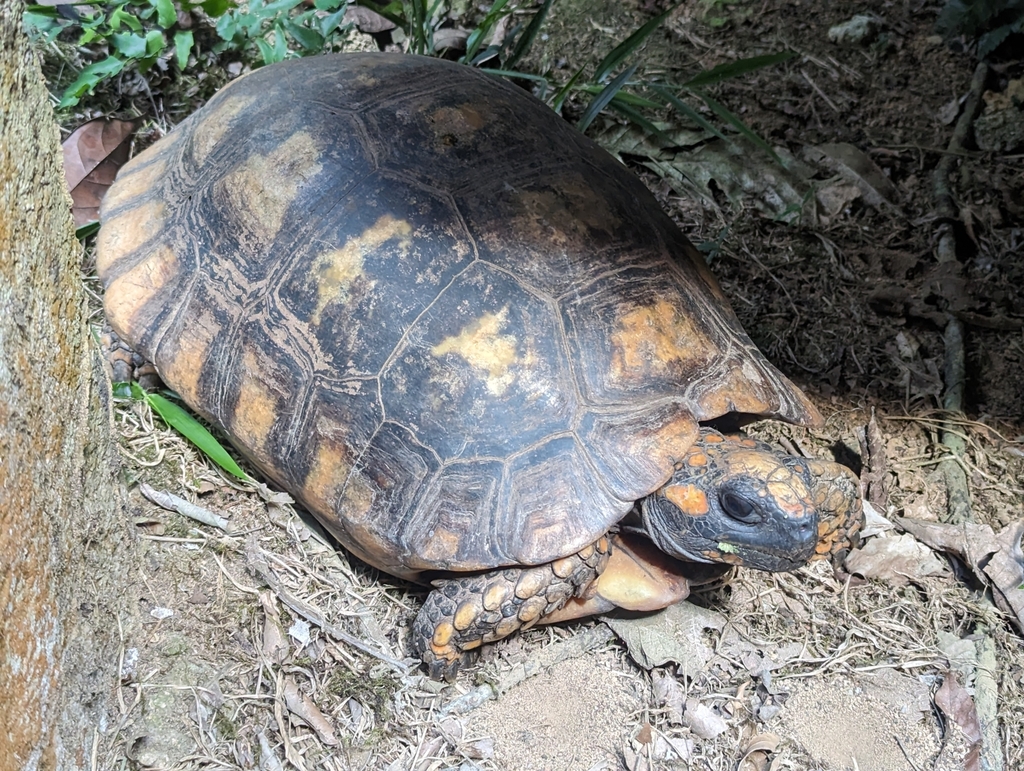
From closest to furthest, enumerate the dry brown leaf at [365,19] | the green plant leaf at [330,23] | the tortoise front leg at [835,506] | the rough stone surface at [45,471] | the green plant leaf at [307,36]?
the rough stone surface at [45,471]
the tortoise front leg at [835,506]
the green plant leaf at [307,36]
the green plant leaf at [330,23]
the dry brown leaf at [365,19]

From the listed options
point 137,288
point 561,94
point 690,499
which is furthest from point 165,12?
point 690,499

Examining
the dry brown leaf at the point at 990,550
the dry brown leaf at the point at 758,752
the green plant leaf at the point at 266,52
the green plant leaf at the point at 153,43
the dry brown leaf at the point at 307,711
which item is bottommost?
the dry brown leaf at the point at 307,711

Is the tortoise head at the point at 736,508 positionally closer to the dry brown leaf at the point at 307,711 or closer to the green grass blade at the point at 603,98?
the dry brown leaf at the point at 307,711

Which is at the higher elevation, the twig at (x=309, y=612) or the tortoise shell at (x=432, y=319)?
the tortoise shell at (x=432, y=319)

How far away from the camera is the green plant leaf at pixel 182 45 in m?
3.67

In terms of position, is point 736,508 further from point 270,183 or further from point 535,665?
point 270,183

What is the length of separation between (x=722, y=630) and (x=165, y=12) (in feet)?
11.5

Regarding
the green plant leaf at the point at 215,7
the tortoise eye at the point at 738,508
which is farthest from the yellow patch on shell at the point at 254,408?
the green plant leaf at the point at 215,7

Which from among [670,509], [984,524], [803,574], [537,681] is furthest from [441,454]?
[984,524]

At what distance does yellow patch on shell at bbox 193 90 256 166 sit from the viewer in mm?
3059

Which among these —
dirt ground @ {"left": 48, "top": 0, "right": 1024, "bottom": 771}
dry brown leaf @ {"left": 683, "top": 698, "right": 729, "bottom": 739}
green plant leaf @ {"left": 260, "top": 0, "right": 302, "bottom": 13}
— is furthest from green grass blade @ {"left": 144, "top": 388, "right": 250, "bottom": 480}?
green plant leaf @ {"left": 260, "top": 0, "right": 302, "bottom": 13}

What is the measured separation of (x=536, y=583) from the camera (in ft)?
8.32

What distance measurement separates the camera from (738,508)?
246 cm

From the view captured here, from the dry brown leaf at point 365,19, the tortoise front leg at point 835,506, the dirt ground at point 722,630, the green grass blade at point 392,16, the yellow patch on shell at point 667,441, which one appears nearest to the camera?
the yellow patch on shell at point 667,441
